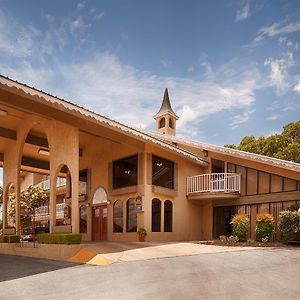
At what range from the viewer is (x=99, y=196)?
22.2 meters

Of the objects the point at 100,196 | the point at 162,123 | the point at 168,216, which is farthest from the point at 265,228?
the point at 162,123

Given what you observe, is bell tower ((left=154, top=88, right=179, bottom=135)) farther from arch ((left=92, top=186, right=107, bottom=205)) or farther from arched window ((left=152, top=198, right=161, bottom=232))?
arched window ((left=152, top=198, right=161, bottom=232))

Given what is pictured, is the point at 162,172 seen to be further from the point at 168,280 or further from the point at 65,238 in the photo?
the point at 168,280

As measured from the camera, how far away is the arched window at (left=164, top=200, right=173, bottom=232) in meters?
20.7

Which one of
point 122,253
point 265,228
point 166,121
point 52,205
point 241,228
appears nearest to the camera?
point 122,253

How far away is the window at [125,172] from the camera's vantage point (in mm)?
20266

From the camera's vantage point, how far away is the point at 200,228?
2350 centimetres

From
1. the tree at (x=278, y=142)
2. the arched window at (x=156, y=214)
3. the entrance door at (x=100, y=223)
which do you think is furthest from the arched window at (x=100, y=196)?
the tree at (x=278, y=142)

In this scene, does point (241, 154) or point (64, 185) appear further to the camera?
point (64, 185)

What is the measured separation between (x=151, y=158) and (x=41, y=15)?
9.63 metres

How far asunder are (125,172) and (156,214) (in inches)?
119

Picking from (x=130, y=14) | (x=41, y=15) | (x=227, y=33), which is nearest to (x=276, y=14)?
(x=227, y=33)

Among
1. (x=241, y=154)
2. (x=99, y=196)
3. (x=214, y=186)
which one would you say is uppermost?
(x=241, y=154)

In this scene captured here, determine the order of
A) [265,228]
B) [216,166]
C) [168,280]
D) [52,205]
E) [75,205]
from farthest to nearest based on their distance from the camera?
[216,166] → [265,228] → [52,205] → [75,205] → [168,280]
